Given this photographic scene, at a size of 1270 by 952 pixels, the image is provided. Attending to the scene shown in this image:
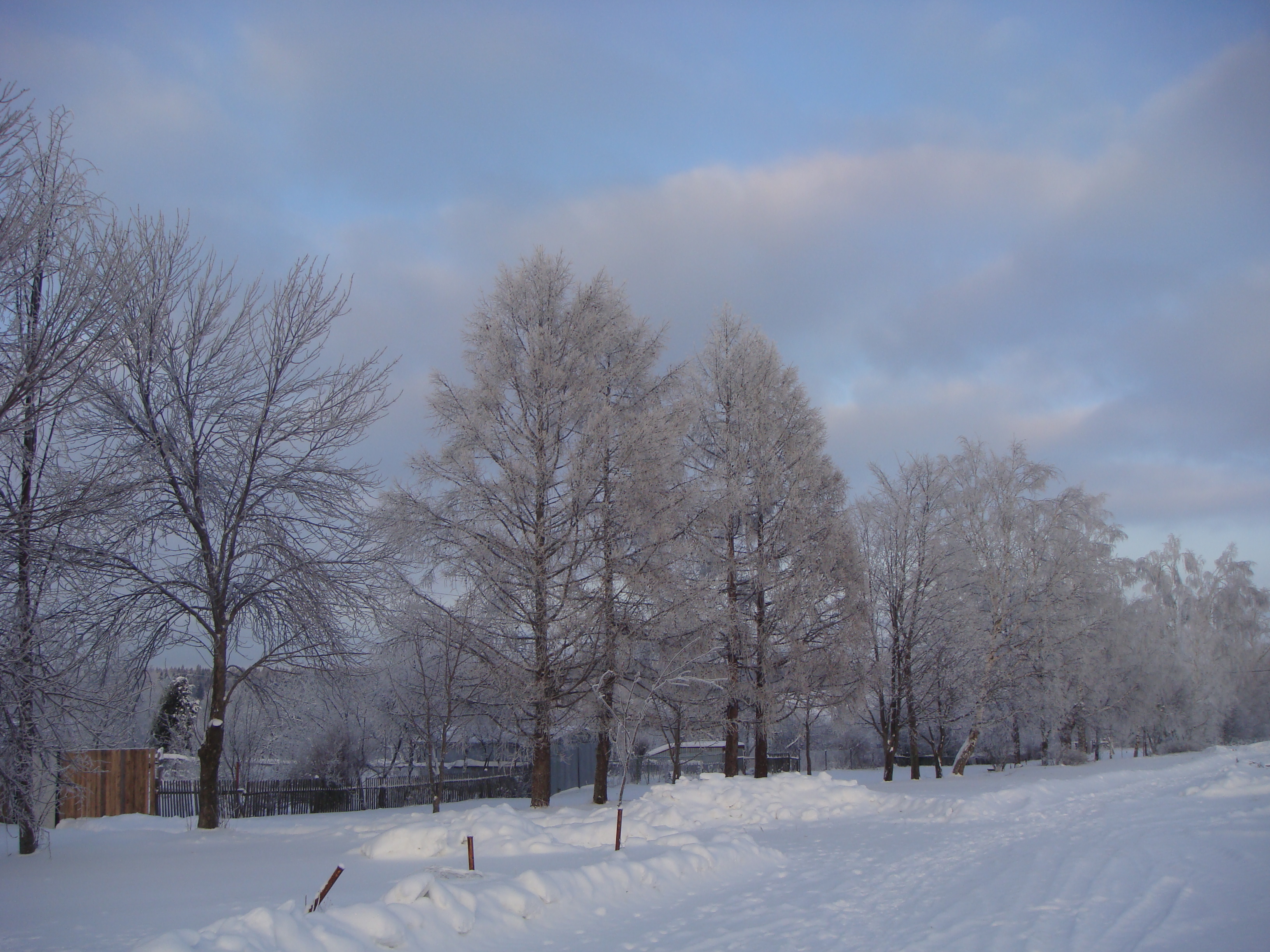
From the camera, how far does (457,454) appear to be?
16.4 metres

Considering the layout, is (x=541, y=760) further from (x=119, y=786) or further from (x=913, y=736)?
(x=913, y=736)

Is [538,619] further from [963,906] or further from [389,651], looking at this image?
[963,906]

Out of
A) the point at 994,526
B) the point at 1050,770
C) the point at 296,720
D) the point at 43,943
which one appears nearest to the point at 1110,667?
the point at 1050,770

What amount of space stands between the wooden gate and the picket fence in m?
1.29

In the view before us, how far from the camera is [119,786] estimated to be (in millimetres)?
16125

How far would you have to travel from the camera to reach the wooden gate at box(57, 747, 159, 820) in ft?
50.1

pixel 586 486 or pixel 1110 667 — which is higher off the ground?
pixel 586 486

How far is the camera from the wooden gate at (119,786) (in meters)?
15.3

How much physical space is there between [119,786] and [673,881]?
41.7 feet

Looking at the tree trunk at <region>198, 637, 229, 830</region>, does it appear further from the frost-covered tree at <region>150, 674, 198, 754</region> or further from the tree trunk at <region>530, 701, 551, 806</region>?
the frost-covered tree at <region>150, 674, 198, 754</region>

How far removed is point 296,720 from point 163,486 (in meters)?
8.23

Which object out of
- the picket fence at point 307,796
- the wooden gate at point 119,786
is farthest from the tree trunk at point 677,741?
the wooden gate at point 119,786

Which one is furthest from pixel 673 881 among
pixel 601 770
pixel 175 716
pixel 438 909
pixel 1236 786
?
pixel 175 716

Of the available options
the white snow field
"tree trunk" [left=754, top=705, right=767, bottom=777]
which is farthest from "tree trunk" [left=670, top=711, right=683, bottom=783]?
the white snow field
